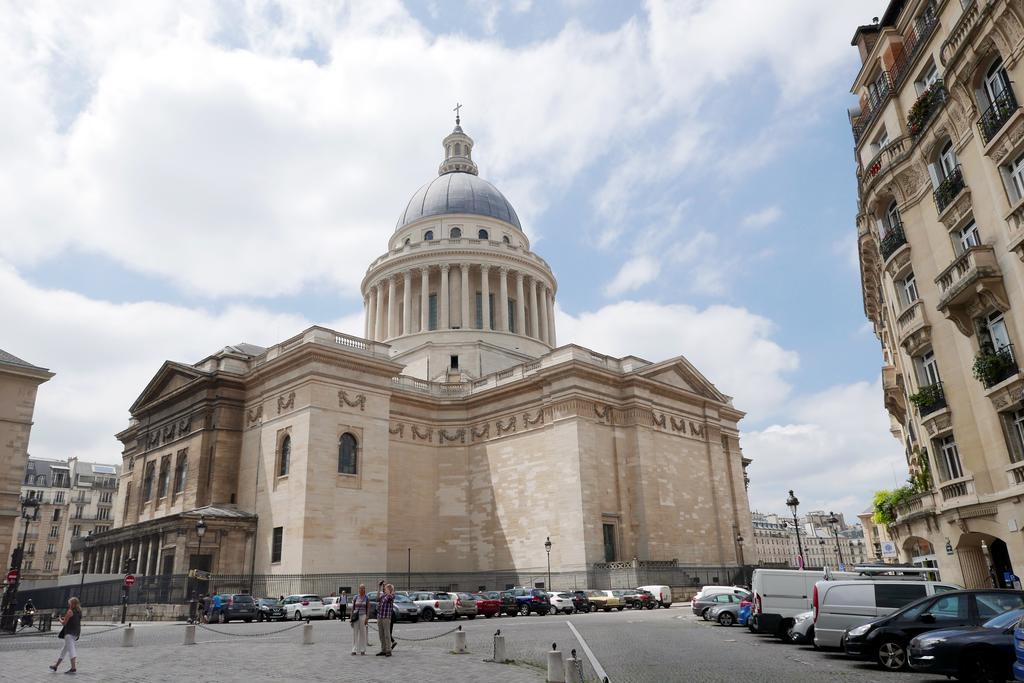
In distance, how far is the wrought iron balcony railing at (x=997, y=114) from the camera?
1881 centimetres

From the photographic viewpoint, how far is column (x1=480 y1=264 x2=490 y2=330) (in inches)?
2282

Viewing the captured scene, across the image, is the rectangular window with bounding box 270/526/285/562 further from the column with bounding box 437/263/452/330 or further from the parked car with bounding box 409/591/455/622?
the column with bounding box 437/263/452/330

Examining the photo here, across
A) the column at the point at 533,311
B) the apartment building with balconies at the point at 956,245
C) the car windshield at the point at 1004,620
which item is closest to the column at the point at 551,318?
the column at the point at 533,311

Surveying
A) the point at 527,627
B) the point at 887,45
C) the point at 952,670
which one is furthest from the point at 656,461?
the point at 952,670

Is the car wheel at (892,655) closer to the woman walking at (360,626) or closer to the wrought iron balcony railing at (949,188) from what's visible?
the woman walking at (360,626)

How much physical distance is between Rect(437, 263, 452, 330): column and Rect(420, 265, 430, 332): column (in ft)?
3.14

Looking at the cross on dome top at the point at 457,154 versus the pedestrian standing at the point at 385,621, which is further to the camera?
the cross on dome top at the point at 457,154

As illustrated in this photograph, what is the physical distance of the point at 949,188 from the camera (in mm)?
21797

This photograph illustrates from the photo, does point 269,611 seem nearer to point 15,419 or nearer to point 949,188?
point 15,419

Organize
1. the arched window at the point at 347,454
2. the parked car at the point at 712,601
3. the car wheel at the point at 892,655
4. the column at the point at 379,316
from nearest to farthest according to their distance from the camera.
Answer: the car wheel at the point at 892,655
the parked car at the point at 712,601
the arched window at the point at 347,454
the column at the point at 379,316

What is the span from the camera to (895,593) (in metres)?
16.0

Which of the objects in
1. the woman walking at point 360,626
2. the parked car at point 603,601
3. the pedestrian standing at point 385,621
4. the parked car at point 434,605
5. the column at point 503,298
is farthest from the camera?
the column at point 503,298

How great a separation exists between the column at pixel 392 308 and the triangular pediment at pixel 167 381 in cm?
1737

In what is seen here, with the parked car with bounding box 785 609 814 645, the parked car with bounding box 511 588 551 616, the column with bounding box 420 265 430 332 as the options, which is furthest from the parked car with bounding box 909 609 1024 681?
the column with bounding box 420 265 430 332
